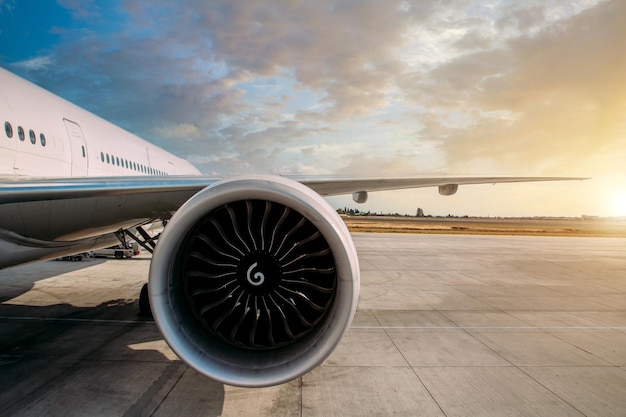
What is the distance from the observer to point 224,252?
324cm

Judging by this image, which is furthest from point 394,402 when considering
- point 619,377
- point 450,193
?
point 450,193

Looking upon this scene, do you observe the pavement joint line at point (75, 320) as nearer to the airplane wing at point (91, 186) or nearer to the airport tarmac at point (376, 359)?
the airport tarmac at point (376, 359)

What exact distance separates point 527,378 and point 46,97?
23.5 ft

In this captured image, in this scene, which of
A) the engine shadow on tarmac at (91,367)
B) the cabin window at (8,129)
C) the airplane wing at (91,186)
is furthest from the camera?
the cabin window at (8,129)

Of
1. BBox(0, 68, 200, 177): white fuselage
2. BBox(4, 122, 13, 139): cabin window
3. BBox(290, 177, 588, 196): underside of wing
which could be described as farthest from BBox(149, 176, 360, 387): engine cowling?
BBox(4, 122, 13, 139): cabin window

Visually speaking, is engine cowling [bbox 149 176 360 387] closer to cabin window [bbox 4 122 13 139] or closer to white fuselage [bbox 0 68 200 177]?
white fuselage [bbox 0 68 200 177]

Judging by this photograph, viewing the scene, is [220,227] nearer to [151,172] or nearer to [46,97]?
[46,97]

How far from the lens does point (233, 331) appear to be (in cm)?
299

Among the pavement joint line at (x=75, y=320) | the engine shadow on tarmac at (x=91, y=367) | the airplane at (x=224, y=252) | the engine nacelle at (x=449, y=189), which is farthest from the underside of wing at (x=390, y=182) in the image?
the pavement joint line at (x=75, y=320)

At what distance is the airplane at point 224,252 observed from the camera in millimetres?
2715

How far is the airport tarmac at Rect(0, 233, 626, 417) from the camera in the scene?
3.42m

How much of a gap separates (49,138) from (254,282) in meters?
3.87

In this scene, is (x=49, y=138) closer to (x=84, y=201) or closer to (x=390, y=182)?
(x=84, y=201)

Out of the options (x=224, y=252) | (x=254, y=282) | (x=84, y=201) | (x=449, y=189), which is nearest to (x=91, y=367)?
(x=84, y=201)
